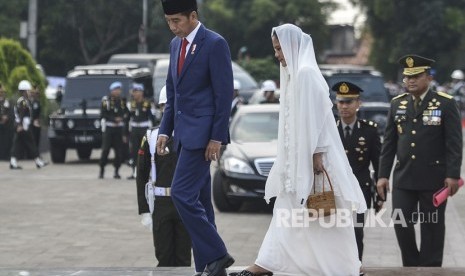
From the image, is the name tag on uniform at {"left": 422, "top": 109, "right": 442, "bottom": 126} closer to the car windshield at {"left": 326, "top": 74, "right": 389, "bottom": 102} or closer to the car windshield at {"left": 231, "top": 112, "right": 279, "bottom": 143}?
the car windshield at {"left": 231, "top": 112, "right": 279, "bottom": 143}

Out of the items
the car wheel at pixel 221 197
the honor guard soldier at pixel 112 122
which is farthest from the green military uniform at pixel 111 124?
the car wheel at pixel 221 197

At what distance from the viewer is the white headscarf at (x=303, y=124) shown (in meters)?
7.98

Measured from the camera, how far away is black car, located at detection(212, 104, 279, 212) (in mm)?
16406

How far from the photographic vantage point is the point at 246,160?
16531 mm

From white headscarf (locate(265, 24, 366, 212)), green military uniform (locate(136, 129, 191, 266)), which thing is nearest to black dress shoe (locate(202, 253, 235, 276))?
white headscarf (locate(265, 24, 366, 212))

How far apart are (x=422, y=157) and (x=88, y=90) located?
727 inches

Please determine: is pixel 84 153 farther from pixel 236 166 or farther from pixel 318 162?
pixel 318 162

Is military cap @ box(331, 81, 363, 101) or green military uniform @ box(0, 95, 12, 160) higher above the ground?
military cap @ box(331, 81, 363, 101)

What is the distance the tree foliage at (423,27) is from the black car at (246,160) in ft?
174

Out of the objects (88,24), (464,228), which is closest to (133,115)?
(464,228)

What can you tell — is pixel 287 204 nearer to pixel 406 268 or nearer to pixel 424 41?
pixel 406 268

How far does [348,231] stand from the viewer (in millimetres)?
8203

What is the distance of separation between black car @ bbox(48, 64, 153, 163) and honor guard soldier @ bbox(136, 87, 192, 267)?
16.9 meters

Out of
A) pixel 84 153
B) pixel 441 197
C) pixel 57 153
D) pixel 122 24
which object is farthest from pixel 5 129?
pixel 122 24
